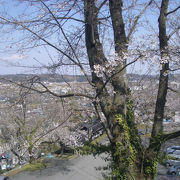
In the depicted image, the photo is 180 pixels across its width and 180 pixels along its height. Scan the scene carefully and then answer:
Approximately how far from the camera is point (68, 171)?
13633 mm

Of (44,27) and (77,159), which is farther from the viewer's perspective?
(77,159)

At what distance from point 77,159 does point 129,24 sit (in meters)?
13.4

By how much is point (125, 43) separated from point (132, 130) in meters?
1.54

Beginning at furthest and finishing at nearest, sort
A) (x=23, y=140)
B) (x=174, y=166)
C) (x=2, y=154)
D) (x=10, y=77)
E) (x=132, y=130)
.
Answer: (x=2, y=154), (x=23, y=140), (x=174, y=166), (x=132, y=130), (x=10, y=77)

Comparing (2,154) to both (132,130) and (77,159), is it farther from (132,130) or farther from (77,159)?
(132,130)

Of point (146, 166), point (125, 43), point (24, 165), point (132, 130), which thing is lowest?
point (24, 165)

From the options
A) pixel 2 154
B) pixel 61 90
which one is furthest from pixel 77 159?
pixel 61 90

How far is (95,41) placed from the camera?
3533 millimetres

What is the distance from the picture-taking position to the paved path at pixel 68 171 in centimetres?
1274

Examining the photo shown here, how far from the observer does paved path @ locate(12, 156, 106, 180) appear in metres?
12.7

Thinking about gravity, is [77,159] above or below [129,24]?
below

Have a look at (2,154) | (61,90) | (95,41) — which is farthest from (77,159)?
(95,41)

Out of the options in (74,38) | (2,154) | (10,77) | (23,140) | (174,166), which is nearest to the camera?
(10,77)

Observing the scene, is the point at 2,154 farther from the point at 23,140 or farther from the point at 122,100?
the point at 122,100
